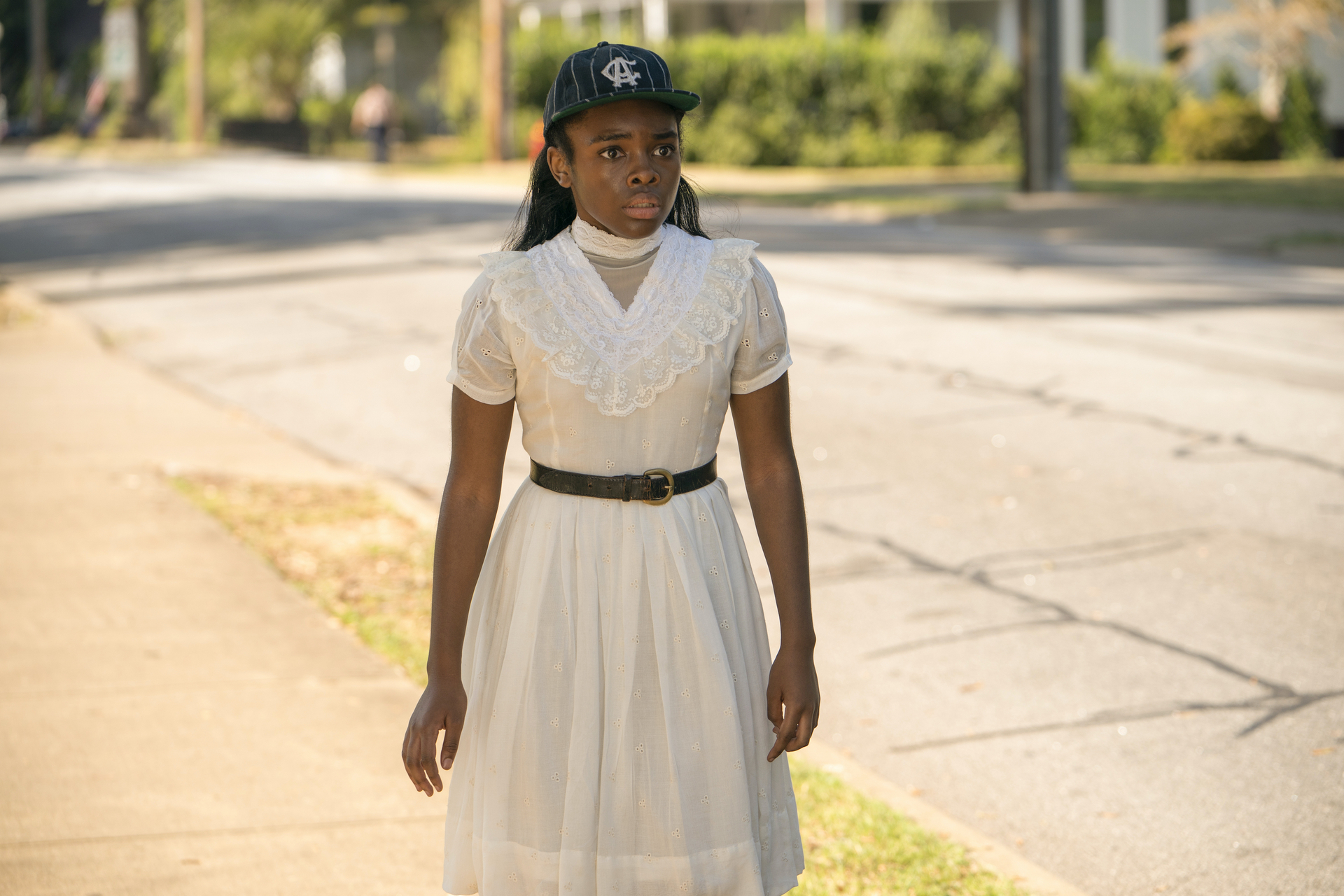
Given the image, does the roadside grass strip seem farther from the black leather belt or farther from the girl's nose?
the girl's nose

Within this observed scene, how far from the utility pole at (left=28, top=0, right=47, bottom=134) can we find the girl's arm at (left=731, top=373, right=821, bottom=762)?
64510mm

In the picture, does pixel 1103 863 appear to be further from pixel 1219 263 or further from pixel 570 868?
pixel 1219 263

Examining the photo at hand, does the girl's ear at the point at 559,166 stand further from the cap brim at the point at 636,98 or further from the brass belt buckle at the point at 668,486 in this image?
the brass belt buckle at the point at 668,486

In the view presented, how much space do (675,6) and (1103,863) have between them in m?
44.2

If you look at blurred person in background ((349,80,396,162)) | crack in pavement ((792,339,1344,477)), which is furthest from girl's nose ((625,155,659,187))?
blurred person in background ((349,80,396,162))

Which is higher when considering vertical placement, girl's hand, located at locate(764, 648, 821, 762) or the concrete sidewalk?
girl's hand, located at locate(764, 648, 821, 762)

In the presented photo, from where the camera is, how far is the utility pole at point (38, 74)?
202 feet

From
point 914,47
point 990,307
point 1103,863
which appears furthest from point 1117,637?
point 914,47

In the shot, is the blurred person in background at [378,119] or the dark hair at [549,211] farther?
the blurred person in background at [378,119]

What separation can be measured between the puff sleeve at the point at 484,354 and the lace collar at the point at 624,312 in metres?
0.02

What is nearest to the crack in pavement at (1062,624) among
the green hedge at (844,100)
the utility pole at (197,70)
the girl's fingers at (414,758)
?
the girl's fingers at (414,758)

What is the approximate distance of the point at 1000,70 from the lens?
32.5m

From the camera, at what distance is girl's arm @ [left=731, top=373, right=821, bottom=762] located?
2.58 meters

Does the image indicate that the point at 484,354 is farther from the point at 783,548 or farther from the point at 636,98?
the point at 783,548
